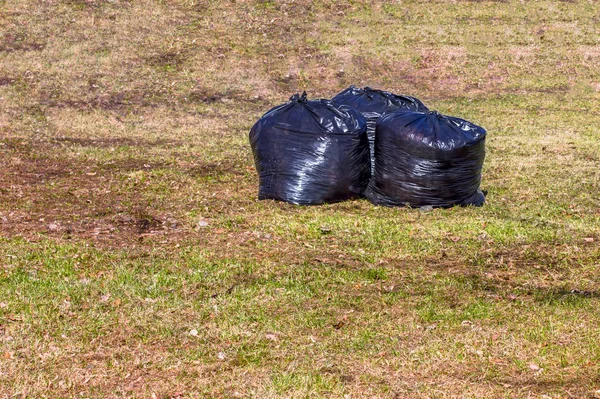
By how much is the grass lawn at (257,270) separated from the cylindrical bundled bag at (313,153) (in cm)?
22

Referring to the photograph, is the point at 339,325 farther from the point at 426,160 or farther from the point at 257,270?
the point at 426,160

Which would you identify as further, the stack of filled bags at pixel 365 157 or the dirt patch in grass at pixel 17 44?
the dirt patch in grass at pixel 17 44

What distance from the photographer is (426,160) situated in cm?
682

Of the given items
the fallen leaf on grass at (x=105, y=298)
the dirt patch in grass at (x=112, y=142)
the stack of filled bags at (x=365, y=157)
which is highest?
the stack of filled bags at (x=365, y=157)

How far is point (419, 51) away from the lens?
54.9 feet

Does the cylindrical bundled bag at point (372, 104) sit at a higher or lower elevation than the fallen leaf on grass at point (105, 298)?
higher

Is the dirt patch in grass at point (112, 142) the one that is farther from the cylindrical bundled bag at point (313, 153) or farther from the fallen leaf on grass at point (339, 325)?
the fallen leaf on grass at point (339, 325)

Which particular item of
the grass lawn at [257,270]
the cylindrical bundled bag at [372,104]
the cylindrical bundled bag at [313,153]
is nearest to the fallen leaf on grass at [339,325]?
the grass lawn at [257,270]

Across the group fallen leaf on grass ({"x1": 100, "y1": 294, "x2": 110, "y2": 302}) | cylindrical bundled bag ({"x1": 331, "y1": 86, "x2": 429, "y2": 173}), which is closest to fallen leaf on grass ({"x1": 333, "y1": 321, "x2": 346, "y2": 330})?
fallen leaf on grass ({"x1": 100, "y1": 294, "x2": 110, "y2": 302})

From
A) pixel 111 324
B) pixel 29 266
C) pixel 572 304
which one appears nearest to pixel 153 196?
pixel 29 266

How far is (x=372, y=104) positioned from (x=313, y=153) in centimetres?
135

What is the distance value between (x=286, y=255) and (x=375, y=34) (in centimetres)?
1258

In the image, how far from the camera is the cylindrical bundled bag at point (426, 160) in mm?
6797

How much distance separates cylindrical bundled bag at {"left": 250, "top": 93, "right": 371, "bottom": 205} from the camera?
7.07m
